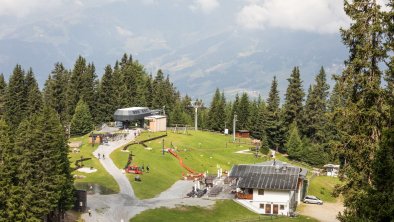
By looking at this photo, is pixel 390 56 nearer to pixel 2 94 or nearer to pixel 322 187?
pixel 322 187

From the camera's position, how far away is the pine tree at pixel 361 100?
33281 mm

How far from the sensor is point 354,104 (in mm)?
34031

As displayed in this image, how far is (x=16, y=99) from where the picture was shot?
125750 millimetres

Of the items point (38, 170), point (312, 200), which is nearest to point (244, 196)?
point (312, 200)

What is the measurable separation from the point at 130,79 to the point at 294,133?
172 ft

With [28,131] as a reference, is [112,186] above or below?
below

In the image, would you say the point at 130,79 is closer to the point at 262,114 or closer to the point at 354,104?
the point at 262,114

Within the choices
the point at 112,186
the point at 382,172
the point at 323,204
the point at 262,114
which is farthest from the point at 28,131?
the point at 262,114

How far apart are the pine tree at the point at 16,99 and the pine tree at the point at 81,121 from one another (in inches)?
475

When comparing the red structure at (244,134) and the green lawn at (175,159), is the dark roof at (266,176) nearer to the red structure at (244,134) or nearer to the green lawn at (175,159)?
the green lawn at (175,159)

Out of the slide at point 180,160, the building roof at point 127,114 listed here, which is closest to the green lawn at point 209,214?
the slide at point 180,160

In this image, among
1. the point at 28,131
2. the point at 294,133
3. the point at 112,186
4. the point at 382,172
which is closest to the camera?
the point at 382,172

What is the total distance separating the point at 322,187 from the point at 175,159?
29.3 metres

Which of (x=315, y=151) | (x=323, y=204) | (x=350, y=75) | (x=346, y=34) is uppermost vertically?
(x=346, y=34)
